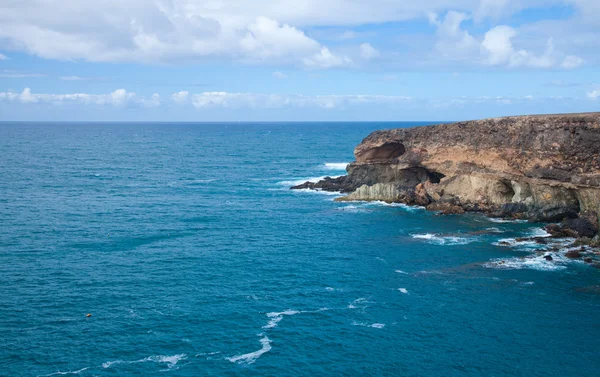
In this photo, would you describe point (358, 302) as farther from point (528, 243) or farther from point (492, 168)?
point (492, 168)

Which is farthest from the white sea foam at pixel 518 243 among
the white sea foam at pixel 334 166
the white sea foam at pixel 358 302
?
the white sea foam at pixel 334 166

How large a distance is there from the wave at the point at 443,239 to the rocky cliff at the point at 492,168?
14.5 meters

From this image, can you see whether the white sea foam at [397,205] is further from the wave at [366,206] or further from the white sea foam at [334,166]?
the white sea foam at [334,166]

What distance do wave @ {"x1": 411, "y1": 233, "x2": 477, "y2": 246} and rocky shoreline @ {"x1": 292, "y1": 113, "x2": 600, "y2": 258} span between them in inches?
→ 446

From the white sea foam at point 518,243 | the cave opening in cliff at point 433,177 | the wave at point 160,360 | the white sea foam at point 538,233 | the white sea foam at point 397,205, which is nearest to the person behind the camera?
the wave at point 160,360

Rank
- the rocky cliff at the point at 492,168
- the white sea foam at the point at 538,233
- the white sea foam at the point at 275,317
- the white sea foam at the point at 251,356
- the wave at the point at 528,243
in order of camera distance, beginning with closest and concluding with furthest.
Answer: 1. the white sea foam at the point at 251,356
2. the white sea foam at the point at 275,317
3. the wave at the point at 528,243
4. the white sea foam at the point at 538,233
5. the rocky cliff at the point at 492,168

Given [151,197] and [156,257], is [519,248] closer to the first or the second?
[156,257]

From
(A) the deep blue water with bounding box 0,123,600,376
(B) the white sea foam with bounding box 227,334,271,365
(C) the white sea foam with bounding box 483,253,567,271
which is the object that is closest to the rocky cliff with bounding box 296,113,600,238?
(A) the deep blue water with bounding box 0,123,600,376

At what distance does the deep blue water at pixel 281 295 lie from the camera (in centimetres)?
4078

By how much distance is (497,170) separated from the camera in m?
84.1

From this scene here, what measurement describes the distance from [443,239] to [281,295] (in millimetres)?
28429

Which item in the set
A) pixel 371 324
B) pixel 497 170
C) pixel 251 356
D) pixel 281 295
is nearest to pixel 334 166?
pixel 497 170

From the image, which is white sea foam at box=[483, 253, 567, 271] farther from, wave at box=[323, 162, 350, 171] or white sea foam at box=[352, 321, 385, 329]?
wave at box=[323, 162, 350, 171]

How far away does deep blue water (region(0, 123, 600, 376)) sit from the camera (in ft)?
134
